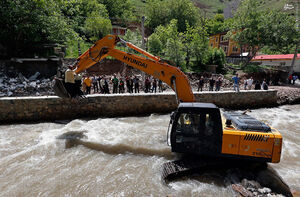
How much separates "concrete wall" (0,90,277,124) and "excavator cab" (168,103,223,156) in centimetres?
612

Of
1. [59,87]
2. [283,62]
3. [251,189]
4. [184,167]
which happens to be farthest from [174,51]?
[251,189]

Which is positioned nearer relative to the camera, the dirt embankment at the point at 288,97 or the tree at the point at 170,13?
the dirt embankment at the point at 288,97

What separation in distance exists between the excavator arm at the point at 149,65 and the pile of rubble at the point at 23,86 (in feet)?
30.7

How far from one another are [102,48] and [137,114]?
208 inches

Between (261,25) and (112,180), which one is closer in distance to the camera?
(112,180)

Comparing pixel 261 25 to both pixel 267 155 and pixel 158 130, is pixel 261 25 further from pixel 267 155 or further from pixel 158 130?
pixel 267 155

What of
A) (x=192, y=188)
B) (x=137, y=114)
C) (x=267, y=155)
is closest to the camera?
(x=267, y=155)

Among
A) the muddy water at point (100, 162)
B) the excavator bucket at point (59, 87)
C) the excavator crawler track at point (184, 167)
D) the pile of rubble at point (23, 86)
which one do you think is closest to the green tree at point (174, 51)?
the pile of rubble at point (23, 86)

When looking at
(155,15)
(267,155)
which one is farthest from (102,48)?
(155,15)

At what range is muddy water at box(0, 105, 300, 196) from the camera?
4.80m

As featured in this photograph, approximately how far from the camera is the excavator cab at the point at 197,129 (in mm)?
4613

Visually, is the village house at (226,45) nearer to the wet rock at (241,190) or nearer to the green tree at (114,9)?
the green tree at (114,9)

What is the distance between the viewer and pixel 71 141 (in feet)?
24.3

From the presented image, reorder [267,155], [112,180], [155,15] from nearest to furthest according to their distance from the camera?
[267,155]
[112,180]
[155,15]
